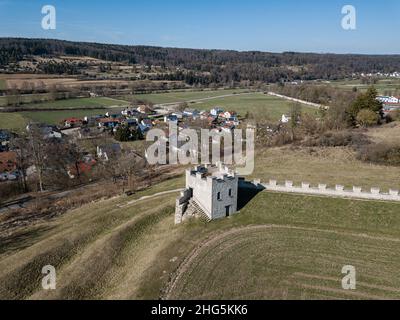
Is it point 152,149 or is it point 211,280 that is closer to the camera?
point 211,280

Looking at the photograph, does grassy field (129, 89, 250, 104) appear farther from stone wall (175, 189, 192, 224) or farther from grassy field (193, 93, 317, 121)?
stone wall (175, 189, 192, 224)

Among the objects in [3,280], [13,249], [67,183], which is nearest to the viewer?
[3,280]

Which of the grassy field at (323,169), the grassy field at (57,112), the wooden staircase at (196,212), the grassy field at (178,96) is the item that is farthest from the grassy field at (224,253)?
the grassy field at (178,96)

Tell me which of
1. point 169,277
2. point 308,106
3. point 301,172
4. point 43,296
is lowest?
point 43,296

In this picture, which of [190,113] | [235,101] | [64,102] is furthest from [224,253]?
[64,102]

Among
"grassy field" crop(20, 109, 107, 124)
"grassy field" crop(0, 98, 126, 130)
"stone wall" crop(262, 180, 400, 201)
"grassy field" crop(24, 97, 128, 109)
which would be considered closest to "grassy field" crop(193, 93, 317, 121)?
"grassy field" crop(24, 97, 128, 109)

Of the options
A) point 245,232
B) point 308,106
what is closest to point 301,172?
point 245,232

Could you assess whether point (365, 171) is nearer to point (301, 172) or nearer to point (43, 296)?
point (301, 172)
